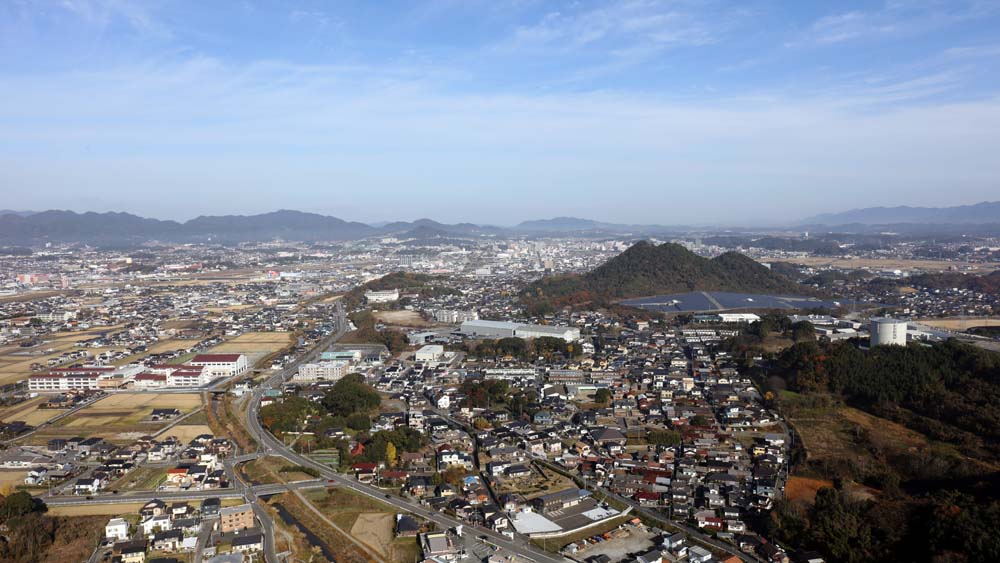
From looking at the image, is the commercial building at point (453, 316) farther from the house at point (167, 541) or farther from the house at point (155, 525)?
the house at point (167, 541)

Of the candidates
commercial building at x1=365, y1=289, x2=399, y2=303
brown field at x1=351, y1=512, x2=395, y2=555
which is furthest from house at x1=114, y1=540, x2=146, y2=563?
commercial building at x1=365, y1=289, x2=399, y2=303

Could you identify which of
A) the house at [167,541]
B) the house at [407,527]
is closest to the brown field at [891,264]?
the house at [407,527]

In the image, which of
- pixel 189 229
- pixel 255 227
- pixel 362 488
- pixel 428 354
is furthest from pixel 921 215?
pixel 362 488

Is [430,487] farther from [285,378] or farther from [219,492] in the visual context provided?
[285,378]

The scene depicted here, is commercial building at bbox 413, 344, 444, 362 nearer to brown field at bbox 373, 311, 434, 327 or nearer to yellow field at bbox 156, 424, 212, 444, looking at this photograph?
brown field at bbox 373, 311, 434, 327

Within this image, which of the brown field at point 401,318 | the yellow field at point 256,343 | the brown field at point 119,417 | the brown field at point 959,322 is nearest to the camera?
the brown field at point 119,417

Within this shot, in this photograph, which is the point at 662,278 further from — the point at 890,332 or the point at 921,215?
the point at 921,215

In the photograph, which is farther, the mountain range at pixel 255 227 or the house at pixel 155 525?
the mountain range at pixel 255 227
